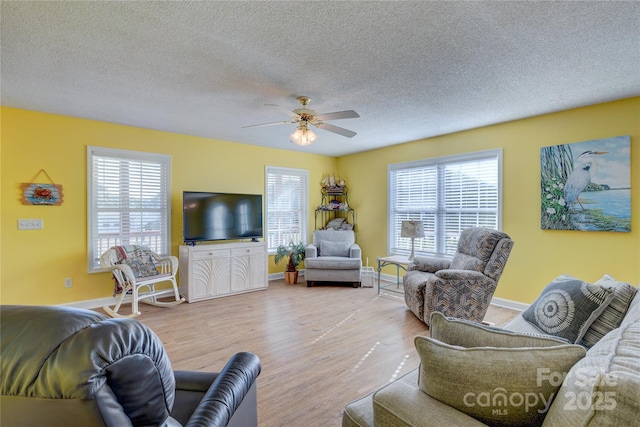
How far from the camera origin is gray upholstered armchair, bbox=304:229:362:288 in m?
5.05

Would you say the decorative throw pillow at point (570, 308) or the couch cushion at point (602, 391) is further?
the decorative throw pillow at point (570, 308)

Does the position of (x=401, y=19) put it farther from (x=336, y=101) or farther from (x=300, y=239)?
(x=300, y=239)

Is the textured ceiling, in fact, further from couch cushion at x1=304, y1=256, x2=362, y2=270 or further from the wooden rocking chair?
couch cushion at x1=304, y1=256, x2=362, y2=270

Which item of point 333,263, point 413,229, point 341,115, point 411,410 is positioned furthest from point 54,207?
point 413,229

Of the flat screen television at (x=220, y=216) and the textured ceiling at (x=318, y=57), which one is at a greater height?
the textured ceiling at (x=318, y=57)

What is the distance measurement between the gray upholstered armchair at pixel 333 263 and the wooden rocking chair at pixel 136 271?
2054mm

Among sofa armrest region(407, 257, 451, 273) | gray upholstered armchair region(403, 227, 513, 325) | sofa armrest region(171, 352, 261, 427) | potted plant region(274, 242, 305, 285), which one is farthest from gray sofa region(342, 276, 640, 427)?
potted plant region(274, 242, 305, 285)

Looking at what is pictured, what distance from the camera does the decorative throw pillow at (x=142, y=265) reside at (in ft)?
12.7

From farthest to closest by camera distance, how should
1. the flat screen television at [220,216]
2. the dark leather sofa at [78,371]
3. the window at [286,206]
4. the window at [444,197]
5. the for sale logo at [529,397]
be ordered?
the window at [286,206]
the flat screen television at [220,216]
the window at [444,197]
the for sale logo at [529,397]
the dark leather sofa at [78,371]

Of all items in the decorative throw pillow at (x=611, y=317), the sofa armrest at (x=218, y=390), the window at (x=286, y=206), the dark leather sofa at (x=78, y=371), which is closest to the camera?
the dark leather sofa at (x=78, y=371)

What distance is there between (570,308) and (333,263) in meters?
3.58

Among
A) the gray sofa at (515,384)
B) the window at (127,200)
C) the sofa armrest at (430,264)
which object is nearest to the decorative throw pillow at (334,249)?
the sofa armrest at (430,264)

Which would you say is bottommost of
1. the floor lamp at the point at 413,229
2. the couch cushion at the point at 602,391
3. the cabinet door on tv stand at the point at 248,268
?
the cabinet door on tv stand at the point at 248,268

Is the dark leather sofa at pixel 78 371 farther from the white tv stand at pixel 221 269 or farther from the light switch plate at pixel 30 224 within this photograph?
the light switch plate at pixel 30 224
